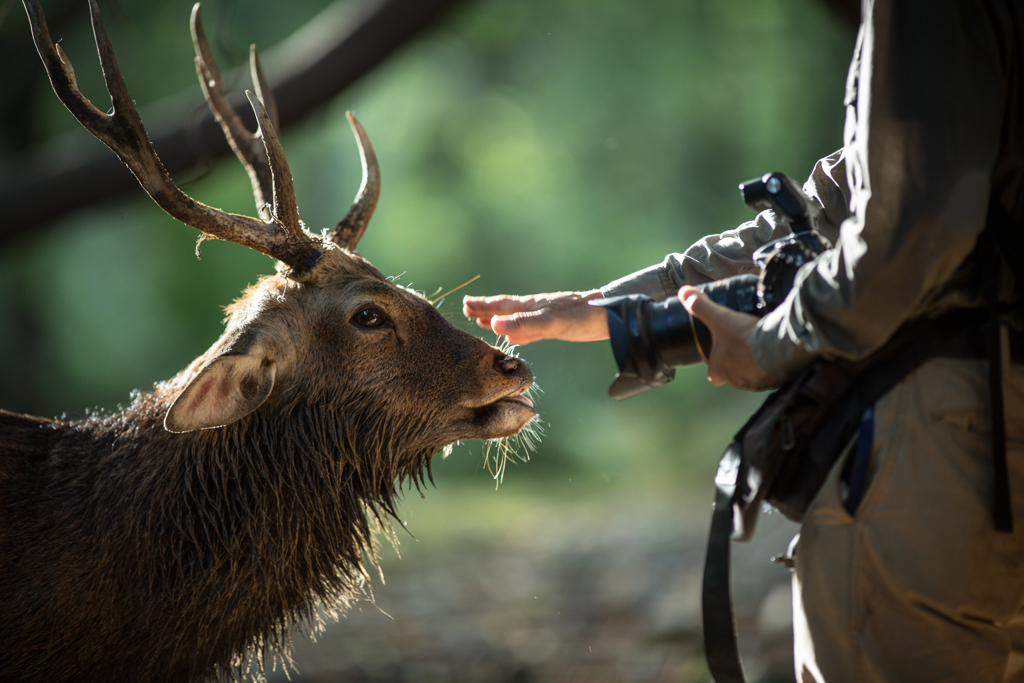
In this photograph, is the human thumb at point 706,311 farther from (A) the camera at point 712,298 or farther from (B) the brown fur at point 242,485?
(B) the brown fur at point 242,485

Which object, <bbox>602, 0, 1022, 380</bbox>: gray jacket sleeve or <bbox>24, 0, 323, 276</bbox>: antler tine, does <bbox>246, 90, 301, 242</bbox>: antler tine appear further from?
<bbox>602, 0, 1022, 380</bbox>: gray jacket sleeve

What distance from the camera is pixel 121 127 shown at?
8.95 ft

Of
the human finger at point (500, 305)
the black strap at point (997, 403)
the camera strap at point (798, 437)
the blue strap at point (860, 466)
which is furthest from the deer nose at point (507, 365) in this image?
the black strap at point (997, 403)

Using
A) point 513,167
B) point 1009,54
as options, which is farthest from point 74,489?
point 513,167

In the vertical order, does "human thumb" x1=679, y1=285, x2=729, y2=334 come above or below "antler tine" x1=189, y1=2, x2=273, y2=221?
below

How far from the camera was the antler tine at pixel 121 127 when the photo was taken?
2.67 meters

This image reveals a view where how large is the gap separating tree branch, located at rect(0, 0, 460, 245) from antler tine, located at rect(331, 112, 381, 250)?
7.79 feet

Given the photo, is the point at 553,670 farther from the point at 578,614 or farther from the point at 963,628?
the point at 963,628

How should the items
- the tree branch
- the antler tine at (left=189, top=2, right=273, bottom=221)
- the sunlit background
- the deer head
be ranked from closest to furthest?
the deer head < the antler tine at (left=189, top=2, right=273, bottom=221) < the tree branch < the sunlit background

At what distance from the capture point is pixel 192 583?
262 cm

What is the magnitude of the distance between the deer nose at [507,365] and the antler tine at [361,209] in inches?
35.5

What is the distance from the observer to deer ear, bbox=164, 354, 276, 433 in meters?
2.45

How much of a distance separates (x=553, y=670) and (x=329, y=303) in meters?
3.12

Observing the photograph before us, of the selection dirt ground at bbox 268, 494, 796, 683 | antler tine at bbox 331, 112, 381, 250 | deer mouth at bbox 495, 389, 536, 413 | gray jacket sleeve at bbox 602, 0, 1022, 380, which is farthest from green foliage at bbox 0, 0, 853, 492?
gray jacket sleeve at bbox 602, 0, 1022, 380
